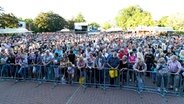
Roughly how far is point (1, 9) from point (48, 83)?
52950mm

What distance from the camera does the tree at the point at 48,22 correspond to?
10294 cm

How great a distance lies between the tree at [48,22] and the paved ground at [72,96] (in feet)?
295

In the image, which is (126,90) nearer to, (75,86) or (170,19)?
(75,86)

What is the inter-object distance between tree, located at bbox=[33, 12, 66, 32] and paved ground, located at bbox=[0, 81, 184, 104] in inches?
3545

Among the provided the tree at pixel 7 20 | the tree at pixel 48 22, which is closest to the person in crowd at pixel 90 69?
the tree at pixel 7 20

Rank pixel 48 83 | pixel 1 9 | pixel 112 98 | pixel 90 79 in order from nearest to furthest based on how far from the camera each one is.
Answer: pixel 112 98 → pixel 90 79 → pixel 48 83 → pixel 1 9

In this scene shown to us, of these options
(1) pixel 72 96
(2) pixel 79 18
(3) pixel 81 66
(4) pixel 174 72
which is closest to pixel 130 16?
(2) pixel 79 18

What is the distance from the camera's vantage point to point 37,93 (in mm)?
13148

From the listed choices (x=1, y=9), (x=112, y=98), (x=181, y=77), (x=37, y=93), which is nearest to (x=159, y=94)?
(x=181, y=77)

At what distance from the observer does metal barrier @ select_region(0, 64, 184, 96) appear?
40.8ft

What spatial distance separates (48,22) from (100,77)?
91472 millimetres

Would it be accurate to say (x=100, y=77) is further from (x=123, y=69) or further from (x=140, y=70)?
(x=140, y=70)

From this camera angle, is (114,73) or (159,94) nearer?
(159,94)

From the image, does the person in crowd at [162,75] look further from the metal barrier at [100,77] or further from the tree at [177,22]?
the tree at [177,22]
